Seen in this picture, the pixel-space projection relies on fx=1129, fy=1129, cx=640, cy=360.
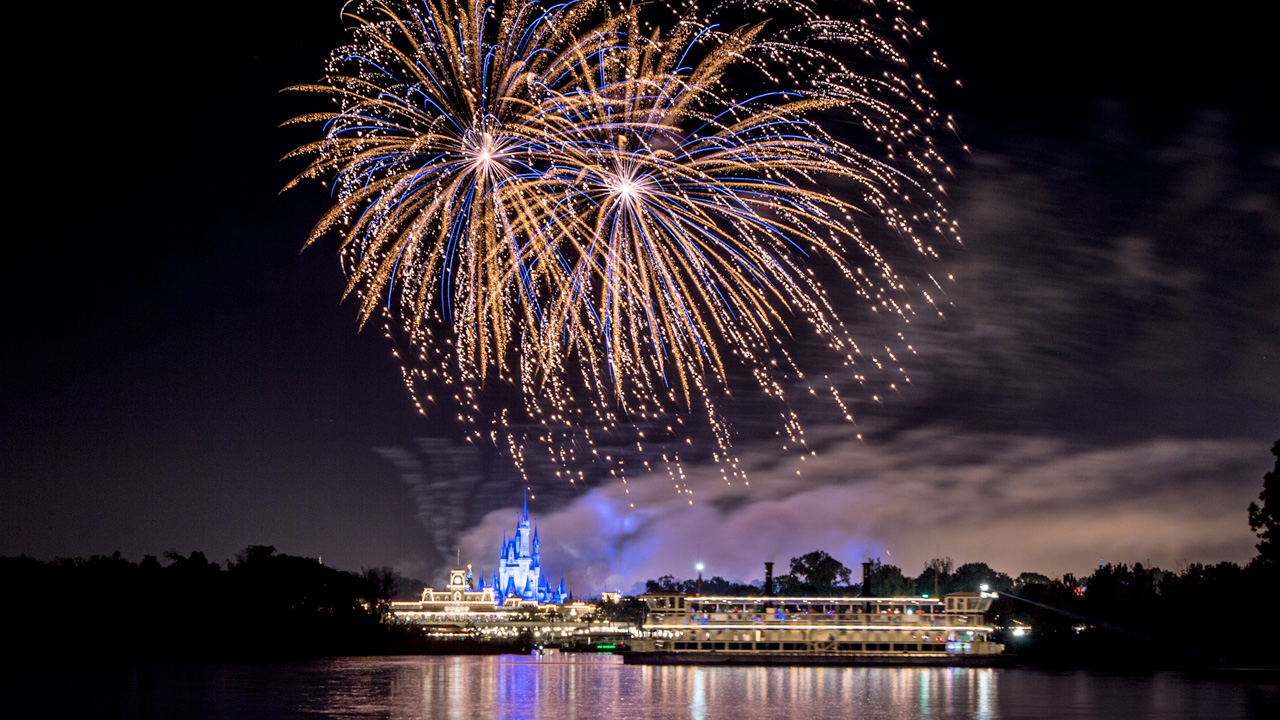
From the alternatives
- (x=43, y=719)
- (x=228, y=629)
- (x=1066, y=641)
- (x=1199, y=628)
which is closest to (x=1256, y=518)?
(x=1199, y=628)

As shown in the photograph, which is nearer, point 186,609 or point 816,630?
point 816,630

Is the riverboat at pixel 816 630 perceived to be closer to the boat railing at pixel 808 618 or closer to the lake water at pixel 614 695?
the boat railing at pixel 808 618

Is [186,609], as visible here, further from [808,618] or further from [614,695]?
[614,695]

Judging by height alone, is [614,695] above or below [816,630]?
above

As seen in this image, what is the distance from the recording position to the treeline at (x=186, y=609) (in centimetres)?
9188

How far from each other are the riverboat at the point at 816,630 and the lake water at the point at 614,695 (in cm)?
1380

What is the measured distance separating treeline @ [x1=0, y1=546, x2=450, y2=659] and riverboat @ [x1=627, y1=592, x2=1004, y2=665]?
38.8 metres

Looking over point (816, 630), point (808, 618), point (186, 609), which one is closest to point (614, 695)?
point (808, 618)

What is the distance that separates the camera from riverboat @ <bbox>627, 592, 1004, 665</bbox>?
3499 inches

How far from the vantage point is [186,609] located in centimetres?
10169

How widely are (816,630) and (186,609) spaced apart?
5614 centimetres

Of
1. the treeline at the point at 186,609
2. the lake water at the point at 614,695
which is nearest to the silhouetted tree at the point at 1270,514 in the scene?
the lake water at the point at 614,695

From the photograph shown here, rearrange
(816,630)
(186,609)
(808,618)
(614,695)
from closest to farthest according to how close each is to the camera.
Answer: (614,695) < (816,630) < (808,618) < (186,609)

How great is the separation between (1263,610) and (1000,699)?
29.1m
